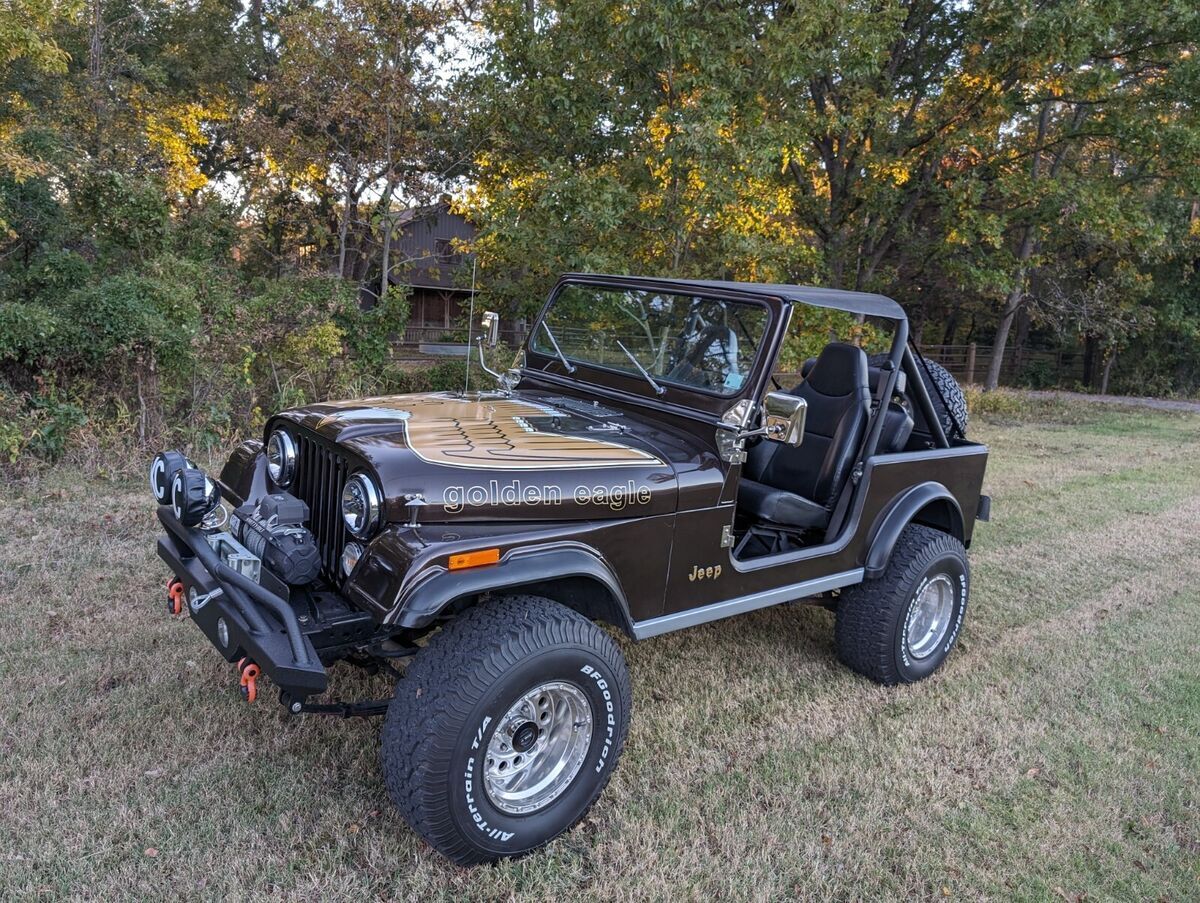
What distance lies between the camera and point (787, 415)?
302 centimetres

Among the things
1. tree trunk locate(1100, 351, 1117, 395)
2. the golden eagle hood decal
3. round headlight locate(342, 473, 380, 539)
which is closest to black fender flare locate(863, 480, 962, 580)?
the golden eagle hood decal

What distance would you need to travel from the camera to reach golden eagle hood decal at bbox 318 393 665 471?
2.79 m

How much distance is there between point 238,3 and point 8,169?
40.3 feet

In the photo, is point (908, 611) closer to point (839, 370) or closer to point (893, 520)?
point (893, 520)

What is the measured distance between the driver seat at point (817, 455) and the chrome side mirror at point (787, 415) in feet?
2.10

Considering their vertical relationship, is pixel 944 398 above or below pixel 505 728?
above

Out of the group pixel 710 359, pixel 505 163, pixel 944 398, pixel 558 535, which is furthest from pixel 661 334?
pixel 505 163

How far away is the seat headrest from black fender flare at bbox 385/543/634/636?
194 cm

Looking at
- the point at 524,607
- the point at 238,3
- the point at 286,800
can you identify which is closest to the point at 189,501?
the point at 286,800

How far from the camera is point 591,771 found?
9.08 ft

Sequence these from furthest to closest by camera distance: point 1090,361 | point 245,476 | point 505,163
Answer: point 1090,361, point 505,163, point 245,476

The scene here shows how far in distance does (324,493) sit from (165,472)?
684 millimetres

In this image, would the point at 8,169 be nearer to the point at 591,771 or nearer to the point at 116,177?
the point at 116,177

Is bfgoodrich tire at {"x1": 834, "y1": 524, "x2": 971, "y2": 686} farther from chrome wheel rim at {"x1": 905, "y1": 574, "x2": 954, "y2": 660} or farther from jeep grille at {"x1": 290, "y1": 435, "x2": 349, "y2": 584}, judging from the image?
jeep grille at {"x1": 290, "y1": 435, "x2": 349, "y2": 584}
